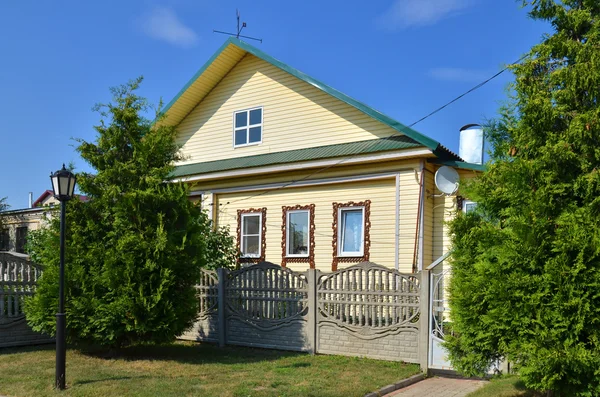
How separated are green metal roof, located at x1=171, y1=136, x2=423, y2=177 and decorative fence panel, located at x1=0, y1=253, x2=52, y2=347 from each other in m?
3.78

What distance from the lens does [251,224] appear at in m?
16.8

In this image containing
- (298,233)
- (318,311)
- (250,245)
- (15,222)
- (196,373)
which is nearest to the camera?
(196,373)

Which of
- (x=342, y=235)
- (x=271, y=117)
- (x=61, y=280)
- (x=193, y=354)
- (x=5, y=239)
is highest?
(x=271, y=117)

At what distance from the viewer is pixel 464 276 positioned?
22.4ft

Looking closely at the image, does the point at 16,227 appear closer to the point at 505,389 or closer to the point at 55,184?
the point at 55,184

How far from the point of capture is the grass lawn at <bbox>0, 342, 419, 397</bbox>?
7578 millimetres

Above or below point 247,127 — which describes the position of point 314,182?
below

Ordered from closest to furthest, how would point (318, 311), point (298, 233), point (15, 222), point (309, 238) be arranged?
1. point (318, 311)
2. point (309, 238)
3. point (298, 233)
4. point (15, 222)

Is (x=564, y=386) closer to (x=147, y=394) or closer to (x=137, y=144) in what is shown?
(x=147, y=394)

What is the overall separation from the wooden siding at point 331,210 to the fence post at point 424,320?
4.29 m

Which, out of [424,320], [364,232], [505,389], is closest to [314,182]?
[364,232]

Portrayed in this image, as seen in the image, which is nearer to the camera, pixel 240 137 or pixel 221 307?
pixel 221 307

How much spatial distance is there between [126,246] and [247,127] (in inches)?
321

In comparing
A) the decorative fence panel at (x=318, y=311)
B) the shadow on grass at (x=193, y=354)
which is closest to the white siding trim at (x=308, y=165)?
the decorative fence panel at (x=318, y=311)
